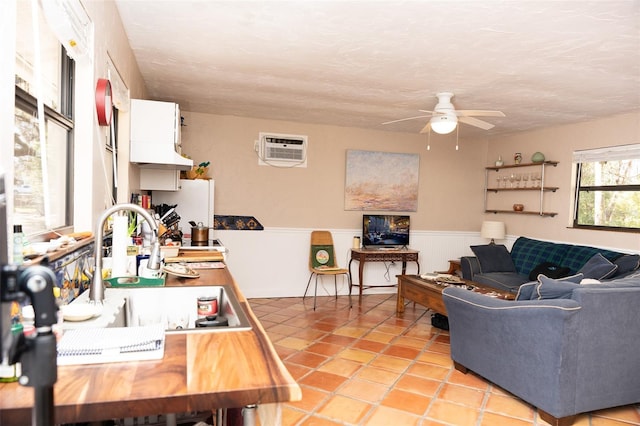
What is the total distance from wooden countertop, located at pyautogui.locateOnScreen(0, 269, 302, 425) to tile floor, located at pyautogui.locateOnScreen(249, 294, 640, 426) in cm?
154

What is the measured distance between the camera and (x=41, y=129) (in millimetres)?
1276

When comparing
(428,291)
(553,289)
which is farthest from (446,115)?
(553,289)

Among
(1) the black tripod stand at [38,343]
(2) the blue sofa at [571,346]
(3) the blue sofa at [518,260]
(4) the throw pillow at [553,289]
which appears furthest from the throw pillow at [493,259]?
(1) the black tripod stand at [38,343]

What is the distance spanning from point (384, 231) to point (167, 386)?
5120 millimetres

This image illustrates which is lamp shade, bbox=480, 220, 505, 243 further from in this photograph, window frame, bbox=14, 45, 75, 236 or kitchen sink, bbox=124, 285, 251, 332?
window frame, bbox=14, 45, 75, 236

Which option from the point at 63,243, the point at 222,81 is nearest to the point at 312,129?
the point at 222,81

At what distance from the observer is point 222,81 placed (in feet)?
12.4

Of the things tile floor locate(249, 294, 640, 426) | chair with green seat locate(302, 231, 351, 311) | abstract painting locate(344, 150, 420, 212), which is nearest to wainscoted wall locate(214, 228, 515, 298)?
chair with green seat locate(302, 231, 351, 311)

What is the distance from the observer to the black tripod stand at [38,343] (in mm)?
566

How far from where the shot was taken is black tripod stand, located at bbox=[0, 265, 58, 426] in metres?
0.57

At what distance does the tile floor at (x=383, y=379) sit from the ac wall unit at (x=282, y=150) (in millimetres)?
1962

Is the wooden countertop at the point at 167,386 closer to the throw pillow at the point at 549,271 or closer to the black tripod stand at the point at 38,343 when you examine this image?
the black tripod stand at the point at 38,343

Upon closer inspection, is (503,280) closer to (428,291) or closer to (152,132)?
(428,291)

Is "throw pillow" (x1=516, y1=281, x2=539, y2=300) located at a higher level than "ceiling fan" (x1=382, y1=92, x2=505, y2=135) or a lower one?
lower
